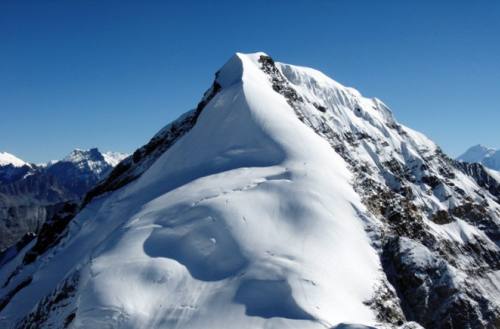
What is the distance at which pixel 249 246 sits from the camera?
3259cm

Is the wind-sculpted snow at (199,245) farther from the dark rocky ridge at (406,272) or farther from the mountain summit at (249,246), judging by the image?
the dark rocky ridge at (406,272)

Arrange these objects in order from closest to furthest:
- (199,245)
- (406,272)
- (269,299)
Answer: (269,299) → (199,245) → (406,272)

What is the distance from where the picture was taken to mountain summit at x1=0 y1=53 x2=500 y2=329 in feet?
95.1

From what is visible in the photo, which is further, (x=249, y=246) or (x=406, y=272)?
(x=406, y=272)

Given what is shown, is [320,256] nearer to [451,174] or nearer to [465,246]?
[465,246]

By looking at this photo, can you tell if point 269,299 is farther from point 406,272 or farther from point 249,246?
point 406,272

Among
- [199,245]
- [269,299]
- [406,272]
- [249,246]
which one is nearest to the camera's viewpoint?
[269,299]

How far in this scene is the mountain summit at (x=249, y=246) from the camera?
95.1 feet

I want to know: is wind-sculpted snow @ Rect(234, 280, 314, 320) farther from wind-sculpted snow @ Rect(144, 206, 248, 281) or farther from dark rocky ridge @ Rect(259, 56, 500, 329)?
dark rocky ridge @ Rect(259, 56, 500, 329)

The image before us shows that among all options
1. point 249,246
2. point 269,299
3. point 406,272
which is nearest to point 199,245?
point 249,246

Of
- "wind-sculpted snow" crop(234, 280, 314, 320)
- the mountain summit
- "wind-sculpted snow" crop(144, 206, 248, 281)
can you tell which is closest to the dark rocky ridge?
the mountain summit

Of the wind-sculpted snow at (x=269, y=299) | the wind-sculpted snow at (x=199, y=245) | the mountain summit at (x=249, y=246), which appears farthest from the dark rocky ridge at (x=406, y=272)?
the wind-sculpted snow at (x=199, y=245)

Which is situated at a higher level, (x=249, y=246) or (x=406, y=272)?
(x=249, y=246)

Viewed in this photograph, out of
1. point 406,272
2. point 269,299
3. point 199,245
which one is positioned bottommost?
point 269,299
